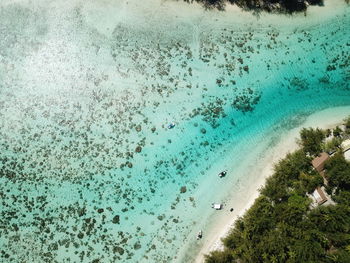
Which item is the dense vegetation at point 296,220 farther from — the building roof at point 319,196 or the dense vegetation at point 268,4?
the dense vegetation at point 268,4

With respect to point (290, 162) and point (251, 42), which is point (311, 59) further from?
point (290, 162)

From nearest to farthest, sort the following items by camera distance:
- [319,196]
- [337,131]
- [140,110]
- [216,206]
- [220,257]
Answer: [220,257]
[319,196]
[216,206]
[337,131]
[140,110]

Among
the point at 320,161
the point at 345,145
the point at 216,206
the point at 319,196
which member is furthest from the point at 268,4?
the point at 216,206

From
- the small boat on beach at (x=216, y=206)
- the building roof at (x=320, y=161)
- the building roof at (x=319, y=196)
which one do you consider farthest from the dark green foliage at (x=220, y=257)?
the building roof at (x=320, y=161)

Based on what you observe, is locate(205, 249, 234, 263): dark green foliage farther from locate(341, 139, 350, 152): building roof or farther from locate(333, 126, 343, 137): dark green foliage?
locate(333, 126, 343, 137): dark green foliage

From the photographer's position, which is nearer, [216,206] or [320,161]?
[320,161]

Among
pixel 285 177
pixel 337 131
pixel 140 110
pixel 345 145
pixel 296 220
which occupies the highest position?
pixel 140 110

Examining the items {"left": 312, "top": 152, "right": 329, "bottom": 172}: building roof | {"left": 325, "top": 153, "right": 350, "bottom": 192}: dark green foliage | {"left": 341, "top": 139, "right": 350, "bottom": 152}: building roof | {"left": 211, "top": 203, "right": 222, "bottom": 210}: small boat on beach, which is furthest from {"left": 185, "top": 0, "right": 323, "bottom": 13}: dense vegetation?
{"left": 211, "top": 203, "right": 222, "bottom": 210}: small boat on beach

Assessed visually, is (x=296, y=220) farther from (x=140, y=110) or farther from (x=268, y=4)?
(x=268, y=4)
